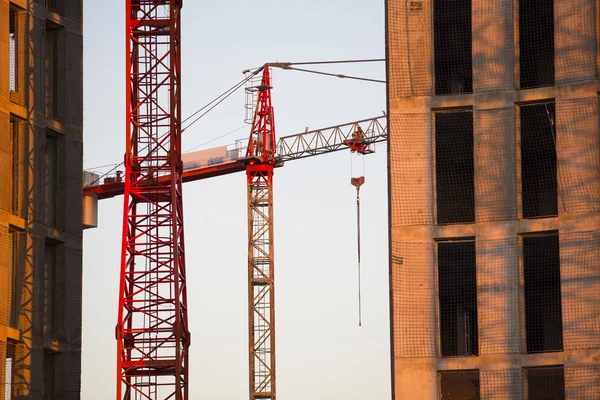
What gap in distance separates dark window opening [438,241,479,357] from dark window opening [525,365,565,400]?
2754mm

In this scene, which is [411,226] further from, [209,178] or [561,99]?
[209,178]

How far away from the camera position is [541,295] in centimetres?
5794

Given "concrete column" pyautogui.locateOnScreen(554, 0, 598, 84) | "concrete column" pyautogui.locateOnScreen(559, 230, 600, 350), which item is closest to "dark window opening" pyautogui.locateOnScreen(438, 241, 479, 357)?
"concrete column" pyautogui.locateOnScreen(559, 230, 600, 350)

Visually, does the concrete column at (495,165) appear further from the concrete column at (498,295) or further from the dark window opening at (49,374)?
the dark window opening at (49,374)

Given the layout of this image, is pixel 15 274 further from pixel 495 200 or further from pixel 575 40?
pixel 575 40

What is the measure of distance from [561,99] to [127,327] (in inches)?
1752

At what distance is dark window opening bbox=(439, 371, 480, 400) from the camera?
56.2 meters

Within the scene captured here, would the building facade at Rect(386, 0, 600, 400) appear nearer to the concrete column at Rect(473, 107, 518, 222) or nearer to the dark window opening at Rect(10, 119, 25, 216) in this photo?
the concrete column at Rect(473, 107, 518, 222)

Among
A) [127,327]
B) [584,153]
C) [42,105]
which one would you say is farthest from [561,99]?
[127,327]

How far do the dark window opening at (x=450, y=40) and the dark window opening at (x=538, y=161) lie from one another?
12.2 ft

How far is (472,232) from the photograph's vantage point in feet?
186

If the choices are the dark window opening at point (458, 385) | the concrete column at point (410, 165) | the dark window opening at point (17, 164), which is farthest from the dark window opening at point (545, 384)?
the dark window opening at point (17, 164)

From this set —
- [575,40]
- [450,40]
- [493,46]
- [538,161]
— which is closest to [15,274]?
[450,40]

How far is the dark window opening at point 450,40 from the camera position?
59.1m
